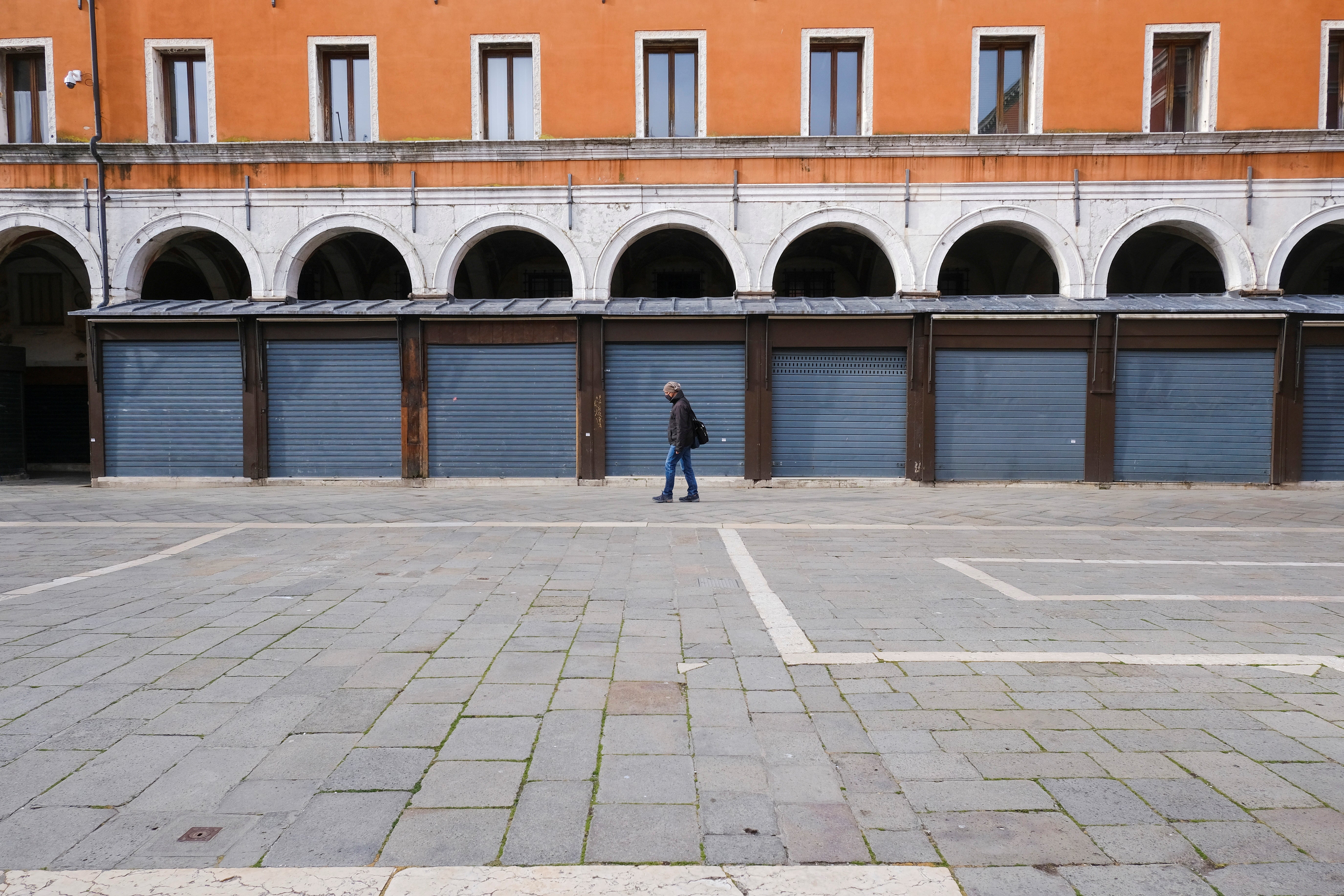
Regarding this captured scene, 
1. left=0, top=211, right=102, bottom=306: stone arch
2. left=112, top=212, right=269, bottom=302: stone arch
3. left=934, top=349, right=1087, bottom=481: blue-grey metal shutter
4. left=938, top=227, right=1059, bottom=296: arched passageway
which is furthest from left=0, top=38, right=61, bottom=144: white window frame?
left=938, top=227, right=1059, bottom=296: arched passageway

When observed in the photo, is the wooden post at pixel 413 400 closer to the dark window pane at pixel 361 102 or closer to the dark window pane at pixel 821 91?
the dark window pane at pixel 361 102

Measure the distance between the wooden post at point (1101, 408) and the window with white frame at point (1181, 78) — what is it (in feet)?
11.9

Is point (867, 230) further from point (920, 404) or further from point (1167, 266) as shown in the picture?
point (1167, 266)

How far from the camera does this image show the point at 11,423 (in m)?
15.9

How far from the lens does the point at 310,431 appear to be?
44.6 feet

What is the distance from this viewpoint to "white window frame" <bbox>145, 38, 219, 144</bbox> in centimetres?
1362

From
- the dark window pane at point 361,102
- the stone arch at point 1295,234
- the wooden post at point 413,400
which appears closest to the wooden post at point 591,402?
the wooden post at point 413,400

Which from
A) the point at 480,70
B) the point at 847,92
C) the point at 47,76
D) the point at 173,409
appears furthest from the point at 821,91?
the point at 47,76

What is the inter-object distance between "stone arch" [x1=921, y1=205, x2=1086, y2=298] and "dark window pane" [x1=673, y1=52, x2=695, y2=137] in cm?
492

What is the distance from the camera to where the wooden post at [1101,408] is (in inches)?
509

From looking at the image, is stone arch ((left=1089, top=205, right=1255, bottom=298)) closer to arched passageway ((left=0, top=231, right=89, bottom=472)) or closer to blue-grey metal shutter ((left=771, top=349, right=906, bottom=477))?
blue-grey metal shutter ((left=771, top=349, right=906, bottom=477))

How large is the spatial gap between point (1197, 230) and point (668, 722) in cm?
1434

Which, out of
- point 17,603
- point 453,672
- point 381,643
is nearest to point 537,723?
point 453,672

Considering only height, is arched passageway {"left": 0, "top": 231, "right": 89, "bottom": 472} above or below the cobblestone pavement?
above
